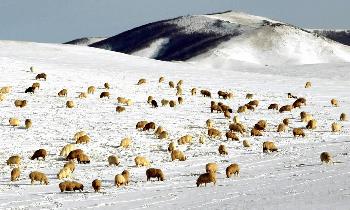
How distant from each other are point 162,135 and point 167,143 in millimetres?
1082

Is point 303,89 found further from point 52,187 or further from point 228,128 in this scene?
point 52,187

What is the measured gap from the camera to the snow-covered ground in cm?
1812

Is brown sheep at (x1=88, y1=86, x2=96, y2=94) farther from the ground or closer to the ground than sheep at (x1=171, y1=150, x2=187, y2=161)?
farther from the ground

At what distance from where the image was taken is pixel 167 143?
29.2 m

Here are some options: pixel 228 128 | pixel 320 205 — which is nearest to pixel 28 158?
pixel 228 128

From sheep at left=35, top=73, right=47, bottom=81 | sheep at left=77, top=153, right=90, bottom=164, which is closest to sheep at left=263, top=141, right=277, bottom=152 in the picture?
sheep at left=77, top=153, right=90, bottom=164

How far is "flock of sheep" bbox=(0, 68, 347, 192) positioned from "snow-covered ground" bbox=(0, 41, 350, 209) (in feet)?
0.99

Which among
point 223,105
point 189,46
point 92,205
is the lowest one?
point 92,205

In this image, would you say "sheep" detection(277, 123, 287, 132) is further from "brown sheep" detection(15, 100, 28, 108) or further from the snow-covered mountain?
the snow-covered mountain

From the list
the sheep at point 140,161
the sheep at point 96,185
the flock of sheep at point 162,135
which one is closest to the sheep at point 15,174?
the flock of sheep at point 162,135

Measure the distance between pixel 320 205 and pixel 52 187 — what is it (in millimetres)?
9016

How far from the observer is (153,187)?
20.2 metres

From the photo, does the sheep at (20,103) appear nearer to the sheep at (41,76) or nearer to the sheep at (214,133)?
the sheep at (41,76)

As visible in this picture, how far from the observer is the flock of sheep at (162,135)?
21.2 m
